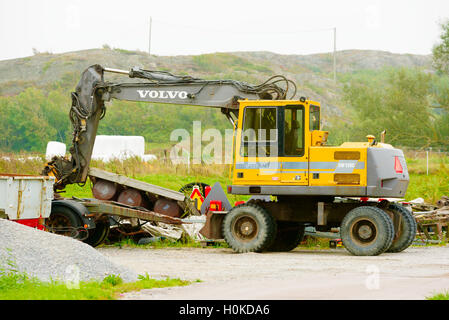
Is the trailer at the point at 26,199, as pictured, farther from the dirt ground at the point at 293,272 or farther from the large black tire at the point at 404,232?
the large black tire at the point at 404,232

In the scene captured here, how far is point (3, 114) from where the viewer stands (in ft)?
281

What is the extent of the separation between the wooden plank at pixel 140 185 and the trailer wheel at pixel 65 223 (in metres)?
3.25

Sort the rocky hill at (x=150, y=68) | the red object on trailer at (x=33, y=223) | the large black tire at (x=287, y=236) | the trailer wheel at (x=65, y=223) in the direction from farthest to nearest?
the rocky hill at (x=150, y=68)
the large black tire at (x=287, y=236)
the trailer wheel at (x=65, y=223)
the red object on trailer at (x=33, y=223)

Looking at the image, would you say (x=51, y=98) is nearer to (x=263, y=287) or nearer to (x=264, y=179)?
(x=264, y=179)

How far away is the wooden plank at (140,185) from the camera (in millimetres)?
21703

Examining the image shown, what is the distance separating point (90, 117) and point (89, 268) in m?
9.30

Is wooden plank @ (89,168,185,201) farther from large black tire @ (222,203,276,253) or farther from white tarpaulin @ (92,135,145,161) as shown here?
white tarpaulin @ (92,135,145,161)

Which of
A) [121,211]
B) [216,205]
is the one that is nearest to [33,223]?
[121,211]

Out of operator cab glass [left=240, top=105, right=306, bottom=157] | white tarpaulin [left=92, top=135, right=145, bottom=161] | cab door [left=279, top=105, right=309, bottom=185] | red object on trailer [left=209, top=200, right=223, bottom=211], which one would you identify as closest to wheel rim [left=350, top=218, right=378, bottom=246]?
cab door [left=279, top=105, right=309, bottom=185]

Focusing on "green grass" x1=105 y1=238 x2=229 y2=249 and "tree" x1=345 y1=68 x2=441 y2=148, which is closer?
"green grass" x1=105 y1=238 x2=229 y2=249

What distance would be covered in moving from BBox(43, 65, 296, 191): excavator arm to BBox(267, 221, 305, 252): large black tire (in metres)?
2.94

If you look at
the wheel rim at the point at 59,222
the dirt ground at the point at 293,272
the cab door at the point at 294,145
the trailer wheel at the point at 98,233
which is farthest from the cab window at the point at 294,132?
the wheel rim at the point at 59,222

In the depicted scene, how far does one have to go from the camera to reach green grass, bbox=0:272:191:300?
10.3m
